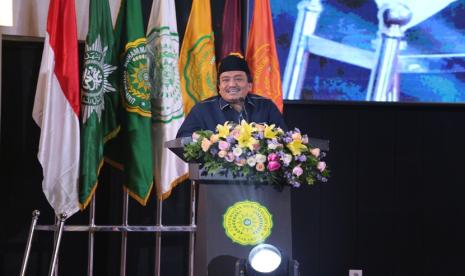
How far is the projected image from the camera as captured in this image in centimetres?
462

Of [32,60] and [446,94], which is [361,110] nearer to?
[446,94]

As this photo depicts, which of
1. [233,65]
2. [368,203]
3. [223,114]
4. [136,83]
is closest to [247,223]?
[223,114]

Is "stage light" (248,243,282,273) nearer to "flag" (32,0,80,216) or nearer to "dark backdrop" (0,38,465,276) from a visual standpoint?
"flag" (32,0,80,216)

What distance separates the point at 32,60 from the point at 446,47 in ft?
8.67

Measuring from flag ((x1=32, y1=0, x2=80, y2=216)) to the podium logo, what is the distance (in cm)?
152

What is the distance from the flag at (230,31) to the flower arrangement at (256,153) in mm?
1654

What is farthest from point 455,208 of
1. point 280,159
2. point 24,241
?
point 24,241

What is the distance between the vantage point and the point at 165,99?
13.7ft

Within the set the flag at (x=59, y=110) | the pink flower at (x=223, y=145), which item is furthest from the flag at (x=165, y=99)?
the pink flower at (x=223, y=145)

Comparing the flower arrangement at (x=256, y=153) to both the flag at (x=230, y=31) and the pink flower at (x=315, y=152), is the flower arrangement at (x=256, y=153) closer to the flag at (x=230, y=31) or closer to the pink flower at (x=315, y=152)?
the pink flower at (x=315, y=152)

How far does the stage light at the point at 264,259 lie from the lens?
102 inches

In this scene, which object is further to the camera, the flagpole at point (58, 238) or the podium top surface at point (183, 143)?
the flagpole at point (58, 238)

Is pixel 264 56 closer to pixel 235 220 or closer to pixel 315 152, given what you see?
pixel 315 152

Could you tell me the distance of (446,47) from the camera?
15.3 feet
